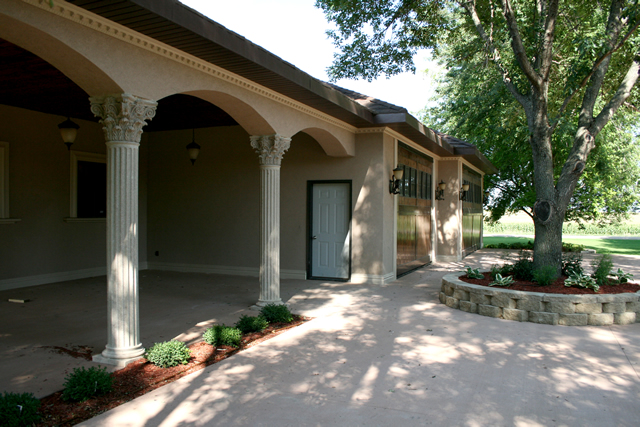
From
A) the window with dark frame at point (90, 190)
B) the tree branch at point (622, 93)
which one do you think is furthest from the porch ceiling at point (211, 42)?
the window with dark frame at point (90, 190)

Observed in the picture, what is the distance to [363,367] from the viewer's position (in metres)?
4.68

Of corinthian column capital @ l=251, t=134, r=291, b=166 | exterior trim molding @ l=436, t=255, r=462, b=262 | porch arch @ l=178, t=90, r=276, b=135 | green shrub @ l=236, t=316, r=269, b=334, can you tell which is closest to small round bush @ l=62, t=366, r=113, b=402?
green shrub @ l=236, t=316, r=269, b=334

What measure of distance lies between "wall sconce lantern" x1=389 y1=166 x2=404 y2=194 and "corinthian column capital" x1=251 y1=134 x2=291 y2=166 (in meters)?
3.44

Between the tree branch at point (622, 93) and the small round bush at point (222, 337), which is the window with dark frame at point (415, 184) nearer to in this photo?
the tree branch at point (622, 93)

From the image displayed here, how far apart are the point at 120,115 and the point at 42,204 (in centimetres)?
606

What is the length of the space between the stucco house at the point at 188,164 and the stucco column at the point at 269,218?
0.08 ft

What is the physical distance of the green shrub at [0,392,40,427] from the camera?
3152 millimetres

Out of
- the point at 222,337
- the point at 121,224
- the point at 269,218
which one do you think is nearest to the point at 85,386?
the point at 121,224

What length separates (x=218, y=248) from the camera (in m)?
11.1

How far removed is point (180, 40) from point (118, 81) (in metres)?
0.81

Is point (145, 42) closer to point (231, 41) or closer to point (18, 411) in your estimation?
point (231, 41)

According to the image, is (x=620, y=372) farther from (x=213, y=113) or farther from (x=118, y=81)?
(x=213, y=113)

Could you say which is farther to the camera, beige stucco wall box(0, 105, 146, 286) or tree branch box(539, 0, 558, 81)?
A: beige stucco wall box(0, 105, 146, 286)

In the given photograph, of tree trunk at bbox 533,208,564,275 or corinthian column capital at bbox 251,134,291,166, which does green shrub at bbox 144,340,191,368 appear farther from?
tree trunk at bbox 533,208,564,275
